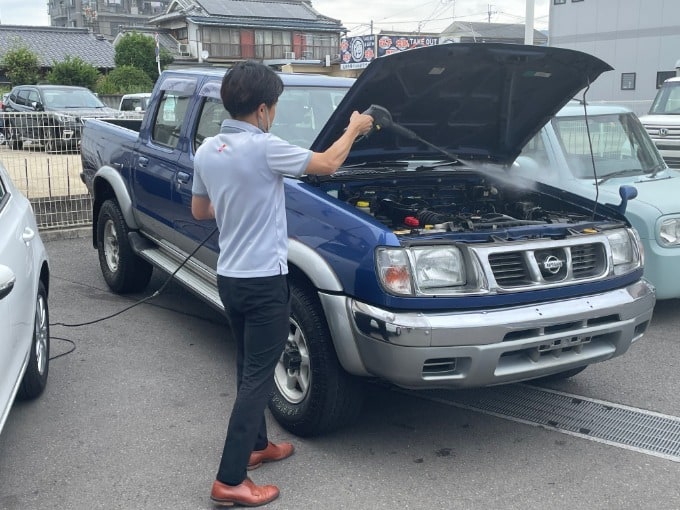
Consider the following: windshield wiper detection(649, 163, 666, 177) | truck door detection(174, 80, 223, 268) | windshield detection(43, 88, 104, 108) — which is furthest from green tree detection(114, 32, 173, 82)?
truck door detection(174, 80, 223, 268)

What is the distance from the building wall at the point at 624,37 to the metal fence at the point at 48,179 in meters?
23.0

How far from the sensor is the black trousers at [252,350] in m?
3.24

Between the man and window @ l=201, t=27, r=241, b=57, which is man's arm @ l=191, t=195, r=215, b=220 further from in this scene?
window @ l=201, t=27, r=241, b=57

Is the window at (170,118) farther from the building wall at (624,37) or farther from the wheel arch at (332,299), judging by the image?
the building wall at (624,37)

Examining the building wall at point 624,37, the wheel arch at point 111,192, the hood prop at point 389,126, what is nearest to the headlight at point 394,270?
the hood prop at point 389,126

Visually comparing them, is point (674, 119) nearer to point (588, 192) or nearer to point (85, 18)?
point (588, 192)

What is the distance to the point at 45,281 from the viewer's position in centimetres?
494

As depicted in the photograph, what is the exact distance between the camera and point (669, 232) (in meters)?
5.89

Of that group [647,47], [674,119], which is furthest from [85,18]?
[674,119]

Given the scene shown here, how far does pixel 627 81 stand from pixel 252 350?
30.7m

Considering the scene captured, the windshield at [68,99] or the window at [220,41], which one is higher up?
the window at [220,41]

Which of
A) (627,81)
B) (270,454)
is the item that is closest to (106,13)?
(627,81)

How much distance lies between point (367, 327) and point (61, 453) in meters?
1.73

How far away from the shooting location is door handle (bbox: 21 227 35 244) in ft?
14.0
